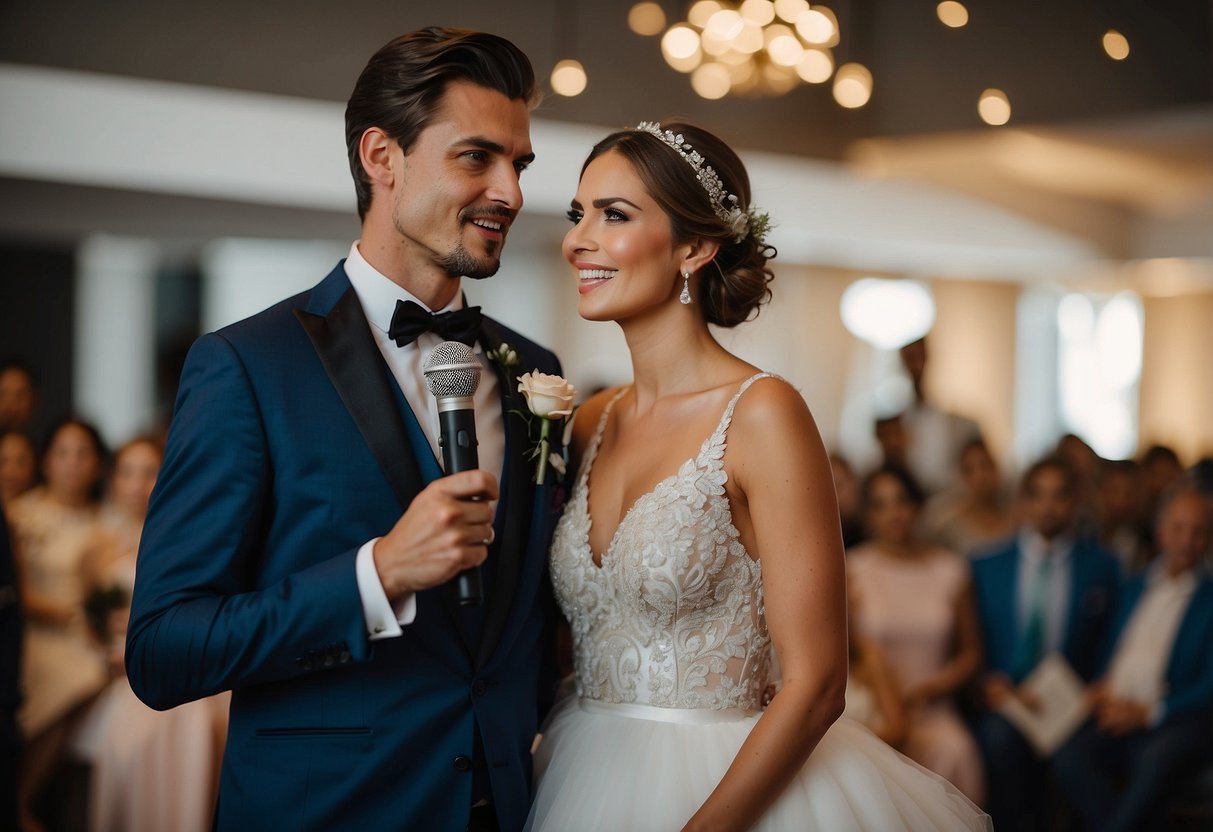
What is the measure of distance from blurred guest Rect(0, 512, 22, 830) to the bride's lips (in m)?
3.17

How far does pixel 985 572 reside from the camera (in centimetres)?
592

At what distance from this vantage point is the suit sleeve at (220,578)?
191 centimetres

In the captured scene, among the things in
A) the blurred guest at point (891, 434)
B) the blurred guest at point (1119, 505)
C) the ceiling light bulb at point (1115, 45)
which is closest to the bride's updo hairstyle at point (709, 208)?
the ceiling light bulb at point (1115, 45)

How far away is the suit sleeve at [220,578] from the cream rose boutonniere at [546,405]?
0.46m

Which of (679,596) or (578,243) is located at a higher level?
(578,243)

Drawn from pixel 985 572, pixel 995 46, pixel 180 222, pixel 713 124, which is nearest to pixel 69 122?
pixel 180 222

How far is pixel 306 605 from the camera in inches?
Answer: 75.2

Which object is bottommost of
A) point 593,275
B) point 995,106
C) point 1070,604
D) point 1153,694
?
point 1153,694

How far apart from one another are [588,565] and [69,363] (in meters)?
9.34

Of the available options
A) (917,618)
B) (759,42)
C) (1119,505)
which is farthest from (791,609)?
(1119,505)

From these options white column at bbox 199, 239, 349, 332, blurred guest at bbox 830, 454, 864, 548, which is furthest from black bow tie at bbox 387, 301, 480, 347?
white column at bbox 199, 239, 349, 332

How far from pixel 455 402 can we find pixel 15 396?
4.92m

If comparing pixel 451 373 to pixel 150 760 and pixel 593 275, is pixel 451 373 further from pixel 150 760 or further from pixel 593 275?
pixel 150 760

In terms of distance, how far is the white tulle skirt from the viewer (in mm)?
2281
